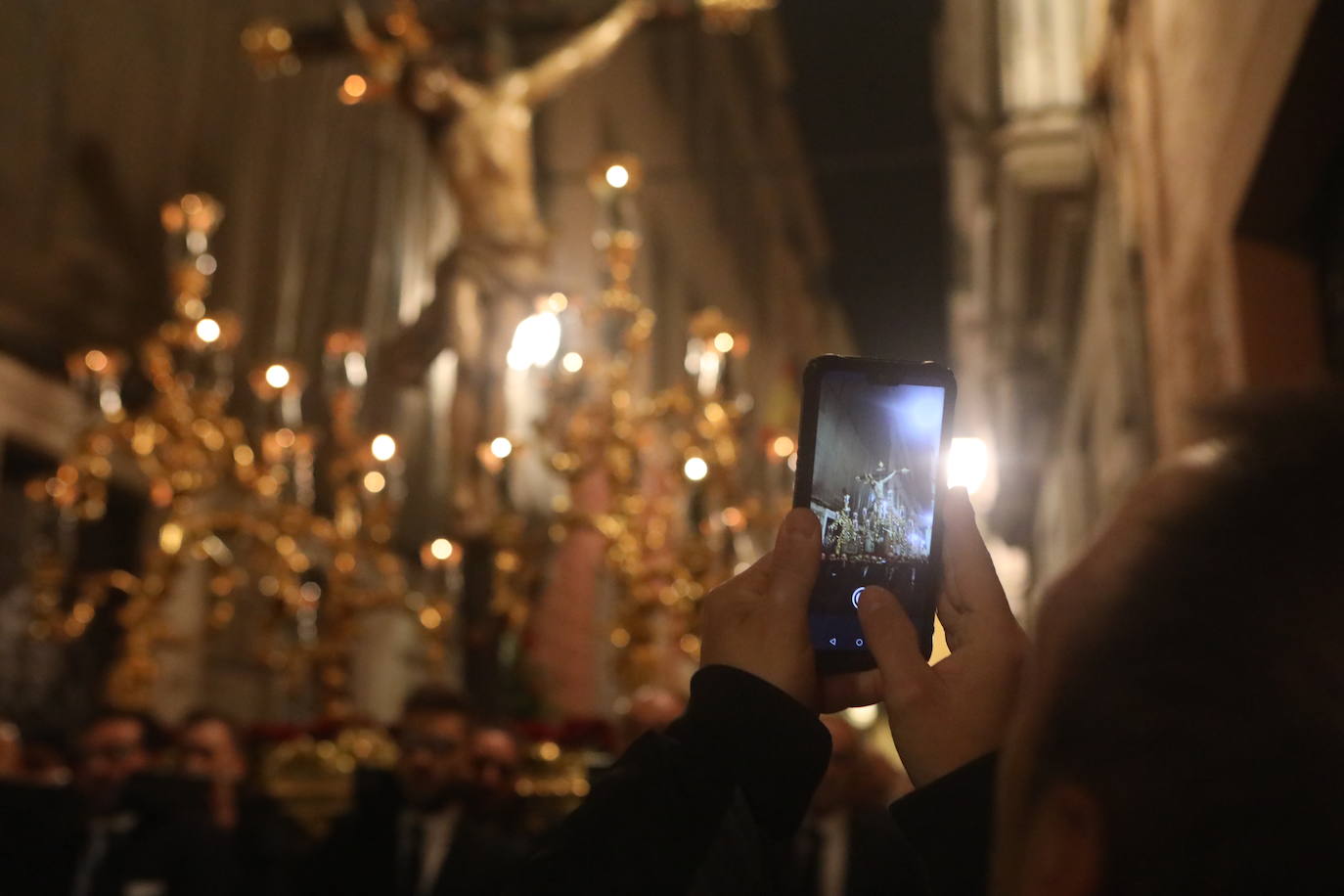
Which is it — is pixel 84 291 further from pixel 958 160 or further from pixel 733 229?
pixel 733 229

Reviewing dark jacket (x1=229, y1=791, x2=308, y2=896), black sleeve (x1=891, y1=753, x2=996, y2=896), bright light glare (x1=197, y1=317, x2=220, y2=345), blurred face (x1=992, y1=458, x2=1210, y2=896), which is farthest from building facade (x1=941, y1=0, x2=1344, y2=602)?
bright light glare (x1=197, y1=317, x2=220, y2=345)

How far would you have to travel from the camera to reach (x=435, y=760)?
5.41 m

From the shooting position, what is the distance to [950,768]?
1.37 m

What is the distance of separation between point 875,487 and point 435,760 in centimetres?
402

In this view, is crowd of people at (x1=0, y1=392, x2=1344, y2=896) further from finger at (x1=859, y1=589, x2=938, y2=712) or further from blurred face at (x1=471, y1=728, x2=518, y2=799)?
blurred face at (x1=471, y1=728, x2=518, y2=799)

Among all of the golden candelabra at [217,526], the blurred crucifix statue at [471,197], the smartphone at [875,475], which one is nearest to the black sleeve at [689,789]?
the smartphone at [875,475]

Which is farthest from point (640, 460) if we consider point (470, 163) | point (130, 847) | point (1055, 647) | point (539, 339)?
point (1055, 647)

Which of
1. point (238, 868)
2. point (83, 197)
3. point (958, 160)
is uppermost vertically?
point (958, 160)

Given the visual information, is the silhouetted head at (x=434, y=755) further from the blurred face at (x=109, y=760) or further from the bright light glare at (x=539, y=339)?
the bright light glare at (x=539, y=339)

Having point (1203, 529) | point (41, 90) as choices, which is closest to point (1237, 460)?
point (1203, 529)

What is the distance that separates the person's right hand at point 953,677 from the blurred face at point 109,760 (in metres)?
4.58

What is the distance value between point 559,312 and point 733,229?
57.9ft

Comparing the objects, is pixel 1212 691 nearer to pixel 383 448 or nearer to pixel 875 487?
pixel 875 487

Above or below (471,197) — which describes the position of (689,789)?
below
